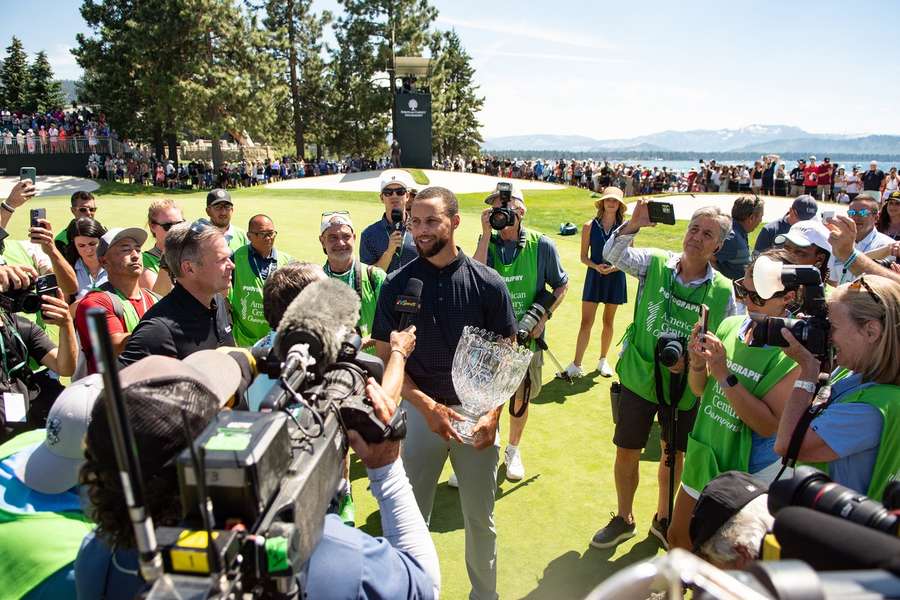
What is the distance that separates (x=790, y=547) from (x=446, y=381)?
8.44ft

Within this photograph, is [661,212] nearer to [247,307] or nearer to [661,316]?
[661,316]

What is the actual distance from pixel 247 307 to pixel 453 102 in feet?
208

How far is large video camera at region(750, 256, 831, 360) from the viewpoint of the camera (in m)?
2.46

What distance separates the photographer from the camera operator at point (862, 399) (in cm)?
232

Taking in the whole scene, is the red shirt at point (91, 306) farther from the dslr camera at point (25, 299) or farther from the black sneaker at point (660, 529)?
the black sneaker at point (660, 529)

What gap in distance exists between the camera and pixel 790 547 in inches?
47.6

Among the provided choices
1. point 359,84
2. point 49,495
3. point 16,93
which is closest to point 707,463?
point 49,495

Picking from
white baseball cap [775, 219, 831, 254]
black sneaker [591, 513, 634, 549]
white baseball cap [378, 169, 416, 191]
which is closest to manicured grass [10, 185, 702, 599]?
black sneaker [591, 513, 634, 549]

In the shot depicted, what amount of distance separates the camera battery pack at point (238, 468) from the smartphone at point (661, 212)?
11.8 ft

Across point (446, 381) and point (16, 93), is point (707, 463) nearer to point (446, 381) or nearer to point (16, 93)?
point (446, 381)

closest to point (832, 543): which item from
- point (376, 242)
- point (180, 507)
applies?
point (180, 507)

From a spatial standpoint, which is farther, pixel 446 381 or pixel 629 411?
pixel 629 411

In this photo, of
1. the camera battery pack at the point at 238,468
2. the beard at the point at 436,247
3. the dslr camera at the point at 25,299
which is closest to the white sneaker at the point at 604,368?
the beard at the point at 436,247

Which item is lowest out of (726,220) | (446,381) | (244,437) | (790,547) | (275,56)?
(446,381)
